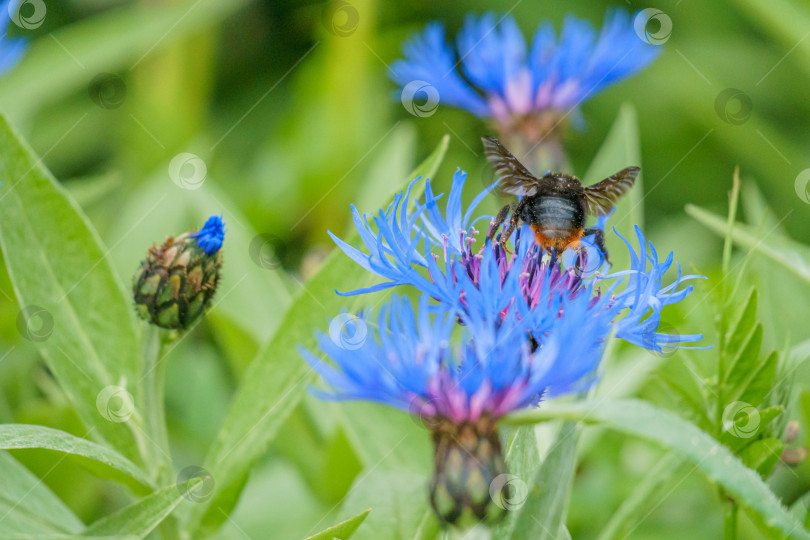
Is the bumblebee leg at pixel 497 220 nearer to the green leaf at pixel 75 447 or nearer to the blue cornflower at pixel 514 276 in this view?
the blue cornflower at pixel 514 276

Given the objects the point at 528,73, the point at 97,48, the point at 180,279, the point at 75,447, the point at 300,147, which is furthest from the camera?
the point at 300,147

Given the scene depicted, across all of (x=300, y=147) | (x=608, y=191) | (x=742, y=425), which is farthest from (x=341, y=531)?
(x=300, y=147)

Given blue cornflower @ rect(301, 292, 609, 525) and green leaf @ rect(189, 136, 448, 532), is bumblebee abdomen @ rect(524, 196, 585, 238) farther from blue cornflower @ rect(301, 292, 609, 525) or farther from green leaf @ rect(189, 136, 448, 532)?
blue cornflower @ rect(301, 292, 609, 525)

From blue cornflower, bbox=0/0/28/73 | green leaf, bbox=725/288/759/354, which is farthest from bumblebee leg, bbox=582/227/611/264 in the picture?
blue cornflower, bbox=0/0/28/73

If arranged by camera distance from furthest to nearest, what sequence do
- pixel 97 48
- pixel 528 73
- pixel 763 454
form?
1. pixel 97 48
2. pixel 528 73
3. pixel 763 454

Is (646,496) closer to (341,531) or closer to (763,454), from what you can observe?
(763,454)

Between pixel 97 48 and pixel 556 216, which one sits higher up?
pixel 556 216

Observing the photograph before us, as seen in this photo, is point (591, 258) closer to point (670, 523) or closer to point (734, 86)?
point (670, 523)
